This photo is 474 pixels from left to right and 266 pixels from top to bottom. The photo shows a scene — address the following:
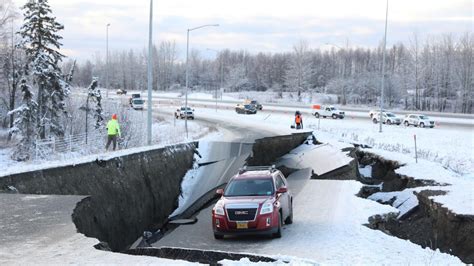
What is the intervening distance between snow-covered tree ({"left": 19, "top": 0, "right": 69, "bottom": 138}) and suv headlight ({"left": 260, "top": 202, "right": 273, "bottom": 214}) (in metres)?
34.4

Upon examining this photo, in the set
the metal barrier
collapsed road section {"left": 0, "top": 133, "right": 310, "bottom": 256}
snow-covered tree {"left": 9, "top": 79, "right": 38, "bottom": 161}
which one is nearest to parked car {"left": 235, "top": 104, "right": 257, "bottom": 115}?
snow-covered tree {"left": 9, "top": 79, "right": 38, "bottom": 161}

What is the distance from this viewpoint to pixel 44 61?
44031mm

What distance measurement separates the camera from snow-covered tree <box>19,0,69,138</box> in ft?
145

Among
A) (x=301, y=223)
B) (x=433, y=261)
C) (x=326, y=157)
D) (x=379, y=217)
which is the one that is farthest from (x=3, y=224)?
(x=326, y=157)

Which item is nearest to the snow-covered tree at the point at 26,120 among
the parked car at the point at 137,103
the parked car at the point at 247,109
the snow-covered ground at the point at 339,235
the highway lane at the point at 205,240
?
the snow-covered ground at the point at 339,235

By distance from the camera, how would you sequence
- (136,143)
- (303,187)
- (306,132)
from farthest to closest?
(136,143), (306,132), (303,187)

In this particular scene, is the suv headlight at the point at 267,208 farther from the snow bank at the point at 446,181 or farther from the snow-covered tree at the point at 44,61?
the snow-covered tree at the point at 44,61

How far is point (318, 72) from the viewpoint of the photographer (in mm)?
152875

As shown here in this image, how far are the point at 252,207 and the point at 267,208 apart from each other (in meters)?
0.40

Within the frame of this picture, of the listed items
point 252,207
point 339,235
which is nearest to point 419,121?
point 339,235

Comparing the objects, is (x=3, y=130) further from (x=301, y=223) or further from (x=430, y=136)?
(x=301, y=223)

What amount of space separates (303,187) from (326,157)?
644cm

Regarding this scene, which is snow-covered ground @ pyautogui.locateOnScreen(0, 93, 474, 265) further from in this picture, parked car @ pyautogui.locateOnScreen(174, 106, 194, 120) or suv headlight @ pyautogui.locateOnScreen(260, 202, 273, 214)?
parked car @ pyautogui.locateOnScreen(174, 106, 194, 120)

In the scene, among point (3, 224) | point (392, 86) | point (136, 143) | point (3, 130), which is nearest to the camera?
point (3, 224)
